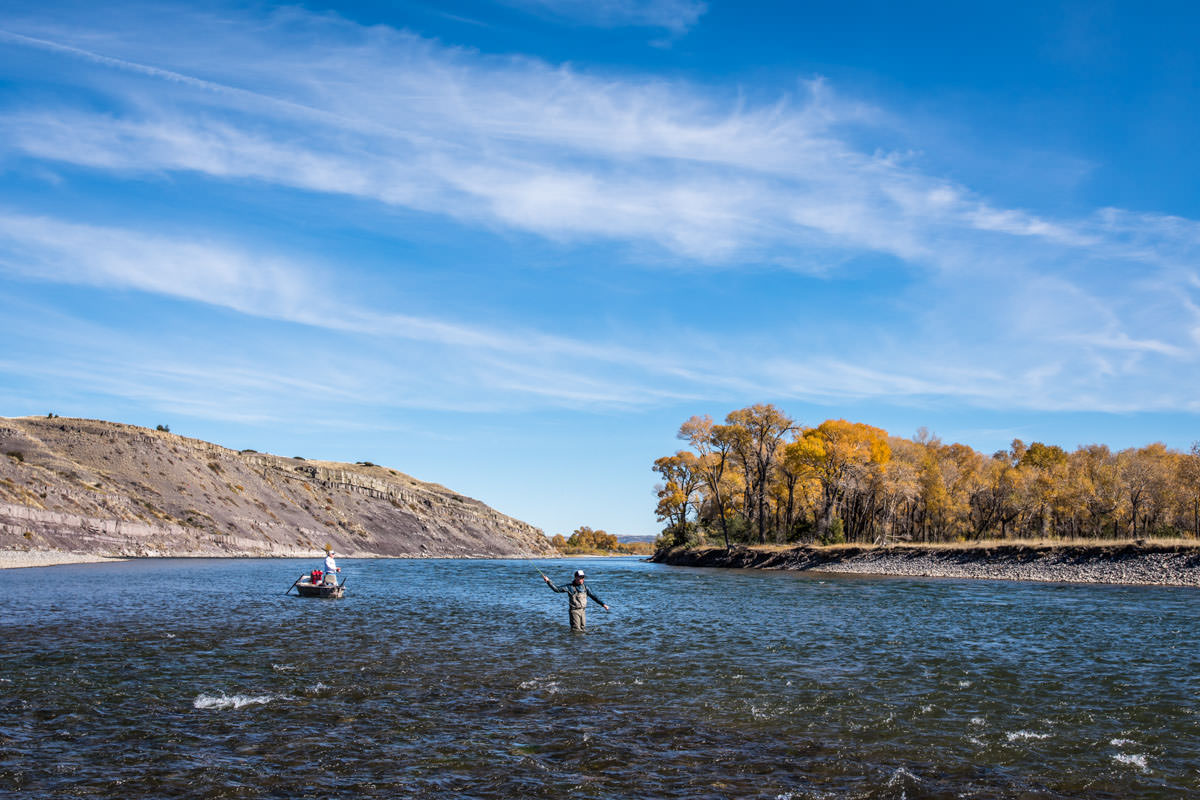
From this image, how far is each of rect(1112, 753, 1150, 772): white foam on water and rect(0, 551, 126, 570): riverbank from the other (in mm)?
79404

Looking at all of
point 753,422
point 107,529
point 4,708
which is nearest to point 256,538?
point 107,529

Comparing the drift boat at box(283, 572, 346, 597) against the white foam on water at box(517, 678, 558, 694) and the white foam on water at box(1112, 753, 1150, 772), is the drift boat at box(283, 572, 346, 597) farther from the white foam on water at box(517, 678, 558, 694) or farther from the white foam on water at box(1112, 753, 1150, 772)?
the white foam on water at box(1112, 753, 1150, 772)

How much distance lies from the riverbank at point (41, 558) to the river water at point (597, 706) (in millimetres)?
40860

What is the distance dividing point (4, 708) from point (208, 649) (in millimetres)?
8570

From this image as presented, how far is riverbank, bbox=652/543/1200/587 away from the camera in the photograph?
55375mm

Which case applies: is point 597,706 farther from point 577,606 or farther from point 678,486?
point 678,486

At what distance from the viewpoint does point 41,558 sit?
74.4 metres

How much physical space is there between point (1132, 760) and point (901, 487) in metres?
75.2

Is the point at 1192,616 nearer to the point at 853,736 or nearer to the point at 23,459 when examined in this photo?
the point at 853,736

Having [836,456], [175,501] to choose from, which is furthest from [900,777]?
[175,501]

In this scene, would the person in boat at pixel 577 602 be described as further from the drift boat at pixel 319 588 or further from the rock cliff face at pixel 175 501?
the rock cliff face at pixel 175 501

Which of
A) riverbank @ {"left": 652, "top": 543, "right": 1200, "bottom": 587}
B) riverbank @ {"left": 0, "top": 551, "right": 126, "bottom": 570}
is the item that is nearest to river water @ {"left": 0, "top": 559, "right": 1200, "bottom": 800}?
riverbank @ {"left": 652, "top": 543, "right": 1200, "bottom": 587}

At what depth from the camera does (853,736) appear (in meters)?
15.5

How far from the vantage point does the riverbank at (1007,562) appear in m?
55.4
